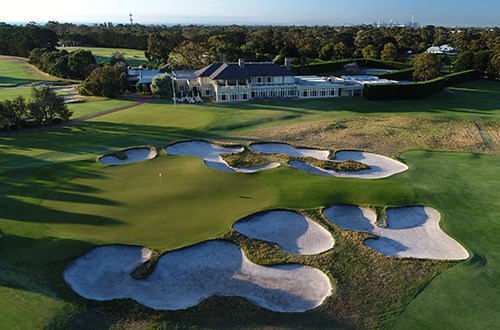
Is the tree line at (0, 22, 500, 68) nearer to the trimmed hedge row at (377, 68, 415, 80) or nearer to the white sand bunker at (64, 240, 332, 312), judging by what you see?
the trimmed hedge row at (377, 68, 415, 80)

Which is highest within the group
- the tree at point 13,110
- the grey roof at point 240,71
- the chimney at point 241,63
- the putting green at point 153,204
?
the chimney at point 241,63

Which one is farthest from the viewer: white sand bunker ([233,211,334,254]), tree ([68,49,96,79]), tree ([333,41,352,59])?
tree ([333,41,352,59])

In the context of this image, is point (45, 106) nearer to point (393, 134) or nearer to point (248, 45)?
point (393, 134)

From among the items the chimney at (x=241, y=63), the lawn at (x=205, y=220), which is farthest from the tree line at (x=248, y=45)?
the lawn at (x=205, y=220)

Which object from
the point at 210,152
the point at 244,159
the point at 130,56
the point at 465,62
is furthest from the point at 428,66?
the point at 130,56

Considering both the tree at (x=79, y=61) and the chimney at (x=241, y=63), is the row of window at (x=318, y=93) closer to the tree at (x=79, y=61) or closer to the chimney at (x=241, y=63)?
the chimney at (x=241, y=63)

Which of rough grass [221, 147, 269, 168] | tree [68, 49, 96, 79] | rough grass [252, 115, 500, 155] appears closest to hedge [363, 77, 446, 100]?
rough grass [252, 115, 500, 155]
